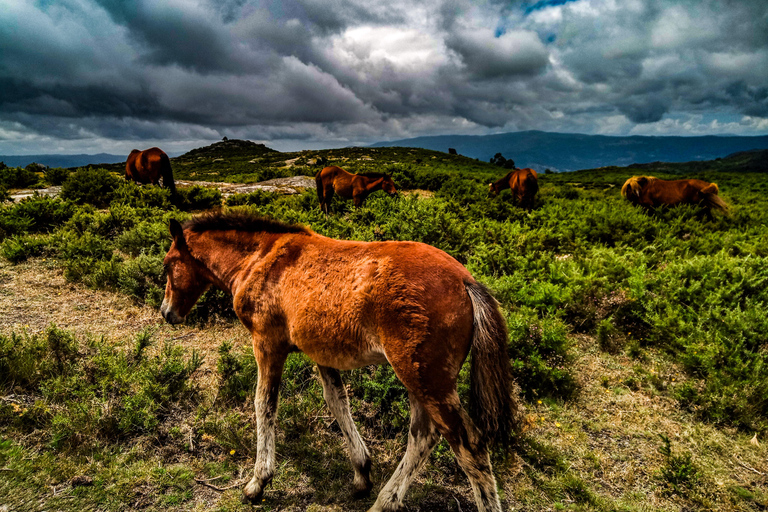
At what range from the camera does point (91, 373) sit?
409cm

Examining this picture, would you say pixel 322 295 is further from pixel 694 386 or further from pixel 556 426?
pixel 694 386

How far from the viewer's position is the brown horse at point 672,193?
40.5 ft

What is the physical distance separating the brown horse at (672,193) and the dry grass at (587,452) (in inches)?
443

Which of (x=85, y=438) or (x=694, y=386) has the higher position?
(x=85, y=438)

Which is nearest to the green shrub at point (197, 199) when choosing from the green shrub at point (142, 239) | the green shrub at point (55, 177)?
the green shrub at point (142, 239)

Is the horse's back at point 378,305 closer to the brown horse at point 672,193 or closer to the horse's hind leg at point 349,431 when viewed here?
the horse's hind leg at point 349,431

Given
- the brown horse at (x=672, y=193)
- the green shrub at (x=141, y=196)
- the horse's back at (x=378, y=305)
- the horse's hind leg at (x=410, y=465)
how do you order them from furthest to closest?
Result: the brown horse at (x=672, y=193) → the green shrub at (x=141, y=196) → the horse's hind leg at (x=410, y=465) → the horse's back at (x=378, y=305)

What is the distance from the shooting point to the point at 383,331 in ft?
7.93

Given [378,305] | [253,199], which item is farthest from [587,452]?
[253,199]

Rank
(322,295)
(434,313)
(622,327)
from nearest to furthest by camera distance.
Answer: (434,313), (322,295), (622,327)

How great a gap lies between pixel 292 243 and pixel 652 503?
13.3 ft

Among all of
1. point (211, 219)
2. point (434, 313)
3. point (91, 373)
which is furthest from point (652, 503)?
point (91, 373)

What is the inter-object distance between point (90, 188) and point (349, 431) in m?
13.7

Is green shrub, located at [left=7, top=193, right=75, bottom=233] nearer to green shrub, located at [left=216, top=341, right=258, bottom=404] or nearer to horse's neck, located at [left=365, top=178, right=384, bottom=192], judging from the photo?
green shrub, located at [left=216, top=341, right=258, bottom=404]
